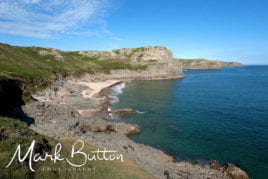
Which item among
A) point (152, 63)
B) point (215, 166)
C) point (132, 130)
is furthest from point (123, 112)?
point (152, 63)

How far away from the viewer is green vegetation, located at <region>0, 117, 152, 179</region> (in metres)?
19.4

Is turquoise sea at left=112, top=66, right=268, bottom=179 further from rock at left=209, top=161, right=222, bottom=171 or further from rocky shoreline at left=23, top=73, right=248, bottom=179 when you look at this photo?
rocky shoreline at left=23, top=73, right=248, bottom=179

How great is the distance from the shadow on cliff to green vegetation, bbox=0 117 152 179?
15.9m

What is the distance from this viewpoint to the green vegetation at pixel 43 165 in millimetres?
19438

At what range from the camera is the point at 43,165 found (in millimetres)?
21484

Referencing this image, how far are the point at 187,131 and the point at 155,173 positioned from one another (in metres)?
20.0

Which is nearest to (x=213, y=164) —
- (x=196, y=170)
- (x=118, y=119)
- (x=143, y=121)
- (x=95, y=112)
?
(x=196, y=170)

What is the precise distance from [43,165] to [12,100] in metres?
33.0

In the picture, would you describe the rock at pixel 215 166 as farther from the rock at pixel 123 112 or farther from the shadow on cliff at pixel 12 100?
the rock at pixel 123 112

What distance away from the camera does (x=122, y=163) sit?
2711 cm
